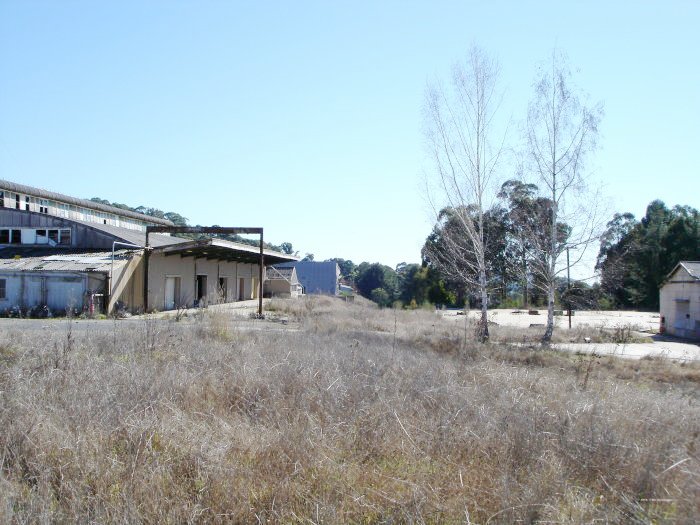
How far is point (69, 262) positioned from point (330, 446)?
24842 mm

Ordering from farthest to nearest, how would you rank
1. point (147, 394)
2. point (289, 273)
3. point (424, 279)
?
point (424, 279), point (289, 273), point (147, 394)

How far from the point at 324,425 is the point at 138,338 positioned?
5408mm

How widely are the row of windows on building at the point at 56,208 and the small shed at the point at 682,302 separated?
37997 mm

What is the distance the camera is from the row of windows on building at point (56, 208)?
34.8 metres

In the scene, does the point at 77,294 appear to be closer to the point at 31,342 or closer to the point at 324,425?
the point at 31,342

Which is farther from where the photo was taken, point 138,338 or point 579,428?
point 138,338

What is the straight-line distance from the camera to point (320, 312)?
28219 millimetres

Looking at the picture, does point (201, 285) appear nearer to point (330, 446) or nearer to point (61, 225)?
point (61, 225)

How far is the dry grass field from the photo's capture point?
12.6ft

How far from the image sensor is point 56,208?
38.6m

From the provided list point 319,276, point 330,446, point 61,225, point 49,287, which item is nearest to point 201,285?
point 61,225

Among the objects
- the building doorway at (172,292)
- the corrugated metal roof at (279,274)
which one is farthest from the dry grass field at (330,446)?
the corrugated metal roof at (279,274)

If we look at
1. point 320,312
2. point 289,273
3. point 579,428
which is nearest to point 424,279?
point 289,273

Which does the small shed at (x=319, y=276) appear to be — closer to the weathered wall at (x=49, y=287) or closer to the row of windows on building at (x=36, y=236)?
the row of windows on building at (x=36, y=236)
